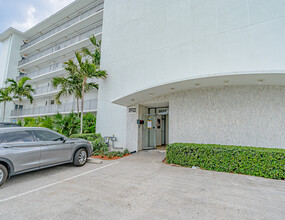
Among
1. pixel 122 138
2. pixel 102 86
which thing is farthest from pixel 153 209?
pixel 102 86

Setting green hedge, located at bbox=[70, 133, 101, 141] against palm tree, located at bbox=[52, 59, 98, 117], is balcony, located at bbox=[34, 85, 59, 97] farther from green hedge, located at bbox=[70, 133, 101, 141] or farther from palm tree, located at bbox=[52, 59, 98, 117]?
green hedge, located at bbox=[70, 133, 101, 141]

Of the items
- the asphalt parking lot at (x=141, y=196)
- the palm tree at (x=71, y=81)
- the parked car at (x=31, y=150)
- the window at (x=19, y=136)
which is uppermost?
the palm tree at (x=71, y=81)

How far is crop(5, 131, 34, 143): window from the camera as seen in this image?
13.8 ft

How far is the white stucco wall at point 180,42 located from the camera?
6191 millimetres

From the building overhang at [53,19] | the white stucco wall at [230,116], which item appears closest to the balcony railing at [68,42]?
the building overhang at [53,19]

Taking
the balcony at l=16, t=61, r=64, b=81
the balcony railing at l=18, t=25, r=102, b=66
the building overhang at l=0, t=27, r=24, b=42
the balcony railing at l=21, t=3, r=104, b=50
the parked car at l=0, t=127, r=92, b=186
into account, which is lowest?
the parked car at l=0, t=127, r=92, b=186

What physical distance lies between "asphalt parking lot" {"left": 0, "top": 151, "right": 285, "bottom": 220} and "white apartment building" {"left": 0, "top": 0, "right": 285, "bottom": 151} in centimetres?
263

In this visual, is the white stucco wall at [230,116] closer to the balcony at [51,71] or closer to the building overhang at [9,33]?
the balcony at [51,71]

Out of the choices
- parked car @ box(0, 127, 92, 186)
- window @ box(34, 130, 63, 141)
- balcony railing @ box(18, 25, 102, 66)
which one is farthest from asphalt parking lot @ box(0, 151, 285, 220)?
balcony railing @ box(18, 25, 102, 66)

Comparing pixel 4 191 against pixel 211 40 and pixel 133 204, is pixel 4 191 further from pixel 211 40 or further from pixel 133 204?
pixel 211 40

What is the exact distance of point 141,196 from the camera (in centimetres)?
342

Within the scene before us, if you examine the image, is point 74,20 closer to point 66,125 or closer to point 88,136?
point 66,125

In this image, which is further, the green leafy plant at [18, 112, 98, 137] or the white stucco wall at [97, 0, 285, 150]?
the green leafy plant at [18, 112, 98, 137]

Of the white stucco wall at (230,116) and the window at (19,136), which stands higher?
the white stucco wall at (230,116)
